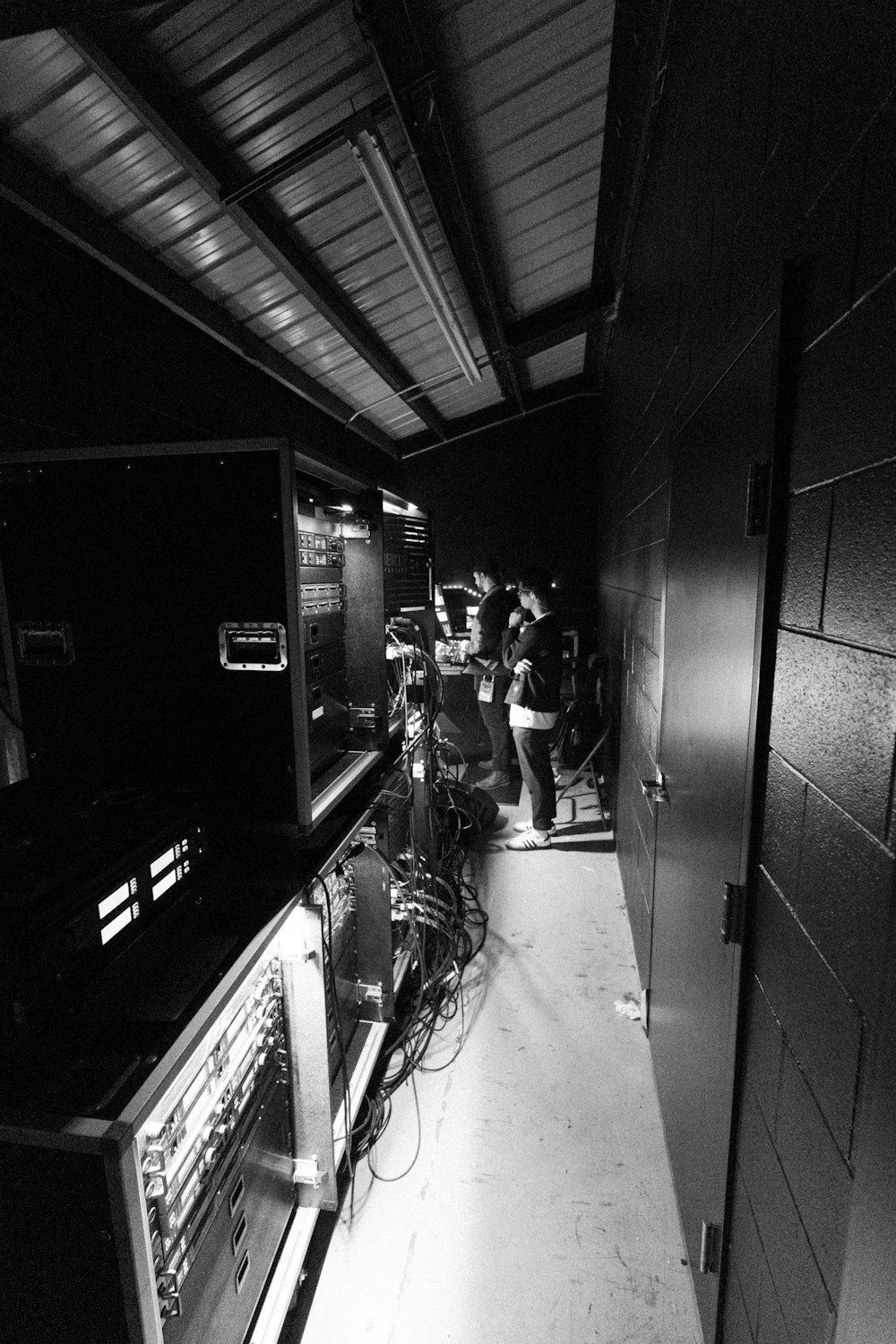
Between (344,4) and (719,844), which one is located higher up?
(344,4)

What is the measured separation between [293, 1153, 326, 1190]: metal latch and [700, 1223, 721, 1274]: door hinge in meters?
0.83

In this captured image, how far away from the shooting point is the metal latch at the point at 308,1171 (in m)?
1.41

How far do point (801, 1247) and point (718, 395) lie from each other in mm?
1403

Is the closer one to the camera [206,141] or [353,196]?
[206,141]

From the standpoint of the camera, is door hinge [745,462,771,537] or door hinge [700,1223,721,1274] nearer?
door hinge [745,462,771,537]

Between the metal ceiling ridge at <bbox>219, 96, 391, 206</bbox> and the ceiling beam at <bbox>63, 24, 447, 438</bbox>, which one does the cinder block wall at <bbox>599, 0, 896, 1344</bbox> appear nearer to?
the metal ceiling ridge at <bbox>219, 96, 391, 206</bbox>

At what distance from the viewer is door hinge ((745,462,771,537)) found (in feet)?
3.07

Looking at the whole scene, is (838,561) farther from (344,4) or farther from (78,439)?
(78,439)

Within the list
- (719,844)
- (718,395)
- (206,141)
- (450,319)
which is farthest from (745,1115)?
(450,319)

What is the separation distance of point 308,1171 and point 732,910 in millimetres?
1169

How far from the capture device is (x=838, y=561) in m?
0.74

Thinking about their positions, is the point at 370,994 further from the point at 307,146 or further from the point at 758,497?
the point at 307,146

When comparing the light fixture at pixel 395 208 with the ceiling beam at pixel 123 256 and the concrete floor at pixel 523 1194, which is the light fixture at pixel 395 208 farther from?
the concrete floor at pixel 523 1194

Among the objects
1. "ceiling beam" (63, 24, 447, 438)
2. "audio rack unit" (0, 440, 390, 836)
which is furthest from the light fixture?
"audio rack unit" (0, 440, 390, 836)
